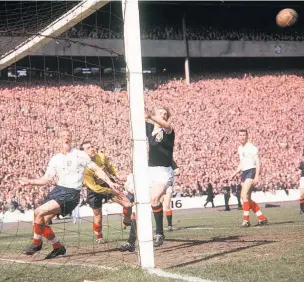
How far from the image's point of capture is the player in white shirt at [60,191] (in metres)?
9.74

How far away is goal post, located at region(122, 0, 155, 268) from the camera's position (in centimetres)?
761

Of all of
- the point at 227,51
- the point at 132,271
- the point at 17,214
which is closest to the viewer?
the point at 132,271

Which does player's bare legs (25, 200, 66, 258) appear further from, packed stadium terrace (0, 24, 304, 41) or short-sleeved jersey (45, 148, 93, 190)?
packed stadium terrace (0, 24, 304, 41)

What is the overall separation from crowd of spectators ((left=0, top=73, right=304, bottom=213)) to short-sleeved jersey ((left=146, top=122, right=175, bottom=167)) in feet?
44.1

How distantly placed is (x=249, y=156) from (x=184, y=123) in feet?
64.0

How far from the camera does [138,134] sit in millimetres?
7754

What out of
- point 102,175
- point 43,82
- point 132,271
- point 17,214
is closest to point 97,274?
point 132,271

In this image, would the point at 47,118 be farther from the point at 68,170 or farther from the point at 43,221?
the point at 43,221

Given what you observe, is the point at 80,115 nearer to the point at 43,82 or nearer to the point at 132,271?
the point at 43,82

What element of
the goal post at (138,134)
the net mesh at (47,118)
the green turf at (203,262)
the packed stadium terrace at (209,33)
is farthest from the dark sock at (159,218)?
the packed stadium terrace at (209,33)

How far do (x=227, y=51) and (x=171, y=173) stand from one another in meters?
31.3

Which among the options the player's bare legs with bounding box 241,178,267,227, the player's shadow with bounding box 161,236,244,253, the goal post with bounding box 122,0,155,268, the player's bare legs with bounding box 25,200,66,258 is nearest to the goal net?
the goal post with bounding box 122,0,155,268

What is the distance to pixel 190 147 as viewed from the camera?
32.0m

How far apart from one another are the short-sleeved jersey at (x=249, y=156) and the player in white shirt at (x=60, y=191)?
5.07m
